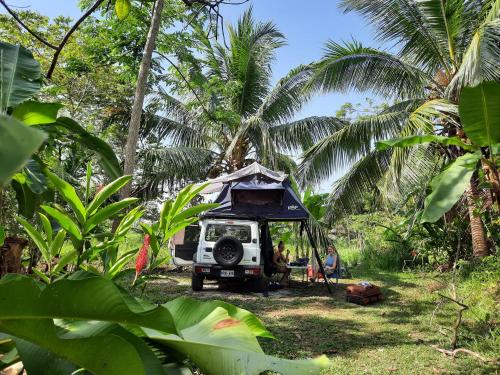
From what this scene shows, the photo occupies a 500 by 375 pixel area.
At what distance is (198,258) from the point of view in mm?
8352

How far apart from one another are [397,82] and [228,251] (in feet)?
17.4

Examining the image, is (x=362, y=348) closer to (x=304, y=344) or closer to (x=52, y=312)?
(x=304, y=344)

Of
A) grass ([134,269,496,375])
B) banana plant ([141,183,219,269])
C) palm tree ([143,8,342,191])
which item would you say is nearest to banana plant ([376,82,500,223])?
banana plant ([141,183,219,269])

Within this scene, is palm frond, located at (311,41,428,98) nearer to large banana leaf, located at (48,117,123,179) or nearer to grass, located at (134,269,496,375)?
grass, located at (134,269,496,375)

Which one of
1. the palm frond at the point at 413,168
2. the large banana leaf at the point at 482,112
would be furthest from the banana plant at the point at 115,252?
the palm frond at the point at 413,168

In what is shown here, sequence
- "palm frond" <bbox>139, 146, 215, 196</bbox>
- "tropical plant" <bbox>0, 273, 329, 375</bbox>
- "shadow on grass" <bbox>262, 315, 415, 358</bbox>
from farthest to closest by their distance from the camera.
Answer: "palm frond" <bbox>139, 146, 215, 196</bbox>
"shadow on grass" <bbox>262, 315, 415, 358</bbox>
"tropical plant" <bbox>0, 273, 329, 375</bbox>

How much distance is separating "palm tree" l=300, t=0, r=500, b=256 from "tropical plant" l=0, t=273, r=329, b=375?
649 centimetres

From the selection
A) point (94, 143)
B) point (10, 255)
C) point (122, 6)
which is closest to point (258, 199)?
point (122, 6)

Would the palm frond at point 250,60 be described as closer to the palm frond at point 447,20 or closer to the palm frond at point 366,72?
the palm frond at point 366,72

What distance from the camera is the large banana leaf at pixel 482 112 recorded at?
2.83 meters

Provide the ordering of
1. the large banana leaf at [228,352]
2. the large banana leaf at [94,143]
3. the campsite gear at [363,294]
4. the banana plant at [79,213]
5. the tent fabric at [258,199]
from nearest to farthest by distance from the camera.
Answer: the large banana leaf at [228,352] → the banana plant at [79,213] → the large banana leaf at [94,143] → the campsite gear at [363,294] → the tent fabric at [258,199]

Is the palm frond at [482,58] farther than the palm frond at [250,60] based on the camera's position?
No

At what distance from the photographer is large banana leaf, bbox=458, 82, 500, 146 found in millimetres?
2834

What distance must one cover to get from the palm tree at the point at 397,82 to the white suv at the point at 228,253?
7.98ft
